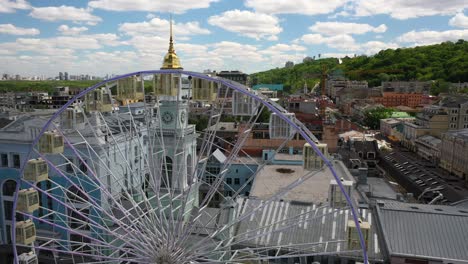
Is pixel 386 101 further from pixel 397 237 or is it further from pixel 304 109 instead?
pixel 397 237

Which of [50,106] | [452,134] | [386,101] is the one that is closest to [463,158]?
[452,134]

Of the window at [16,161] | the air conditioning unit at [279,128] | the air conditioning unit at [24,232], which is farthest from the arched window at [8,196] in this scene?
the air conditioning unit at [279,128]

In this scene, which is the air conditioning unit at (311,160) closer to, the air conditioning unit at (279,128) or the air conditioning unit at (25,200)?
the air conditioning unit at (279,128)

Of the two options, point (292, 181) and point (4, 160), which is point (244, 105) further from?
point (4, 160)

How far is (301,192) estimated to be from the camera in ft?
123

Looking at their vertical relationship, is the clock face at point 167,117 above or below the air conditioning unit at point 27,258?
above

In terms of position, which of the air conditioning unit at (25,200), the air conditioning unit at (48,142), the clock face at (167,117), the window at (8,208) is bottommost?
the window at (8,208)

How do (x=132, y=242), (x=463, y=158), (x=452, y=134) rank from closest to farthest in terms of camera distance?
(x=132, y=242)
(x=463, y=158)
(x=452, y=134)

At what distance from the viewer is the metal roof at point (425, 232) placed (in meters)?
25.2

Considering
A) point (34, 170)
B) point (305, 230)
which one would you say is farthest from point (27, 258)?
point (305, 230)

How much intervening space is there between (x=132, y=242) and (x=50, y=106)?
13667 centimetres

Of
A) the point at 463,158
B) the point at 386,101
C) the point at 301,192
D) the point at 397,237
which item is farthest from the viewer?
the point at 386,101

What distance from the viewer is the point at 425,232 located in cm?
2675

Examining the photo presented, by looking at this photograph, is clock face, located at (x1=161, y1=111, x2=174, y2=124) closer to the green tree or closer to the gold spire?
the gold spire
